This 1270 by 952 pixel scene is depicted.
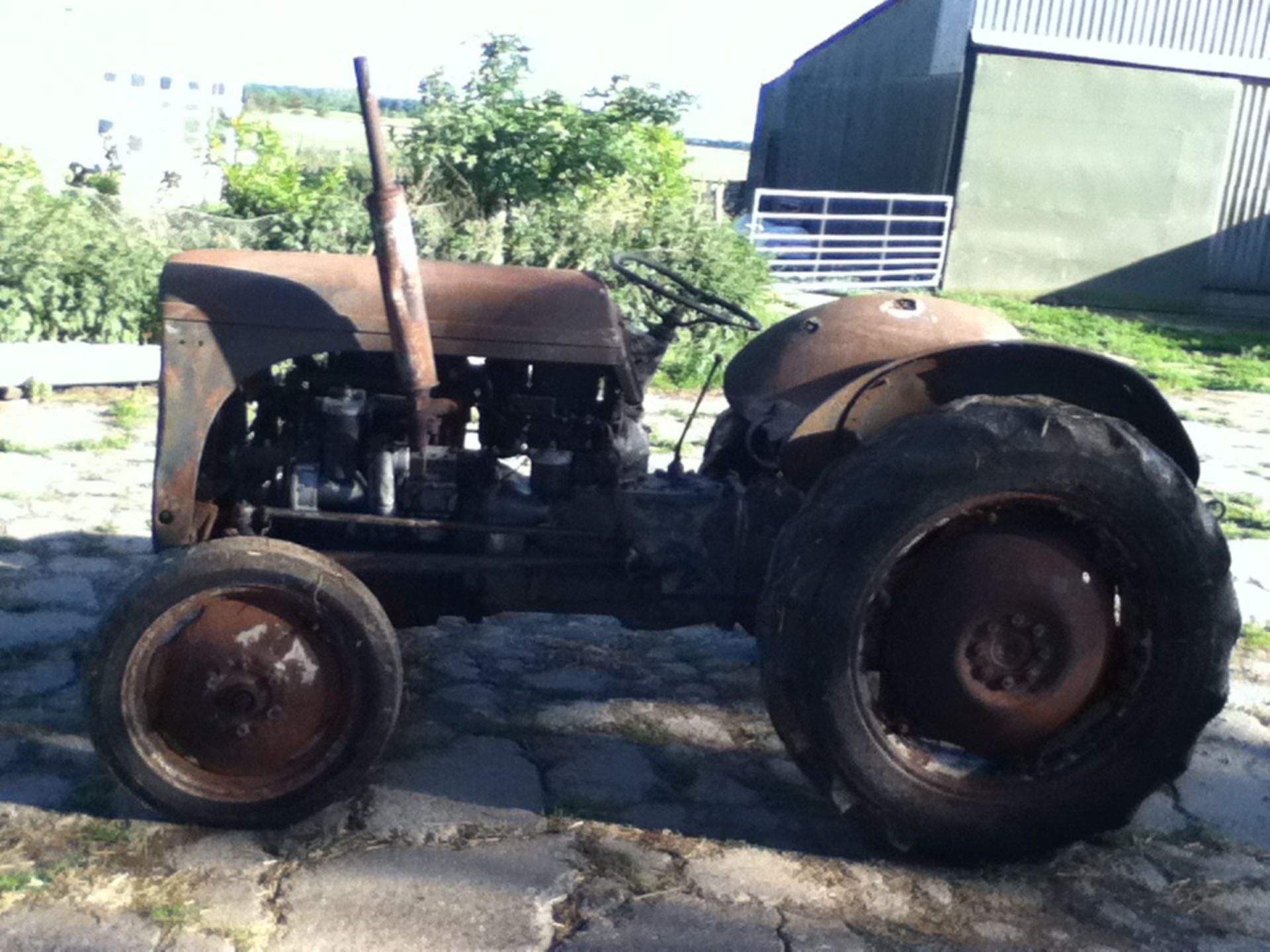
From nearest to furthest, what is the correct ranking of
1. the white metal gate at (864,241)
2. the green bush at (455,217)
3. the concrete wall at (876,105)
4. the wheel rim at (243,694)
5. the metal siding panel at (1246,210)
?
the wheel rim at (243,694) → the green bush at (455,217) → the white metal gate at (864,241) → the concrete wall at (876,105) → the metal siding panel at (1246,210)

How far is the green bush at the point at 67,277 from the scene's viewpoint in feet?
27.5

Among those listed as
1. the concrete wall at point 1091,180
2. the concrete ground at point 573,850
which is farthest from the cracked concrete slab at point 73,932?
the concrete wall at point 1091,180

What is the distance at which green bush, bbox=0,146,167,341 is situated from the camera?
27.5 feet

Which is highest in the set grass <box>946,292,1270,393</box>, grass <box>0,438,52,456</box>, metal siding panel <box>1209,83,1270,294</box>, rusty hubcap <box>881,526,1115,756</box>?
metal siding panel <box>1209,83,1270,294</box>

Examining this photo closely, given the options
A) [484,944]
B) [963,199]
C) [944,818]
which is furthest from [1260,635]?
[963,199]

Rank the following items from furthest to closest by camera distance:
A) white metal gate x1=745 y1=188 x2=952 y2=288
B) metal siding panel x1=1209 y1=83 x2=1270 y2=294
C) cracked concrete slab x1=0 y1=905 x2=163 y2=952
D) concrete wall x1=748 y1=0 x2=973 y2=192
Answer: metal siding panel x1=1209 y1=83 x2=1270 y2=294, concrete wall x1=748 y1=0 x2=973 y2=192, white metal gate x1=745 y1=188 x2=952 y2=288, cracked concrete slab x1=0 y1=905 x2=163 y2=952

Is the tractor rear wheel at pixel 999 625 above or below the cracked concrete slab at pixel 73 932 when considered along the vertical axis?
above

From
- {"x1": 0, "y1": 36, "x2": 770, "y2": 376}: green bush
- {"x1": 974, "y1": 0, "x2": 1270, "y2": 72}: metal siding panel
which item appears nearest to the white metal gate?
{"x1": 974, "y1": 0, "x2": 1270, "y2": 72}: metal siding panel

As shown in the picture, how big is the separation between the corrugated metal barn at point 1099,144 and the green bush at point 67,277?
37.9 ft

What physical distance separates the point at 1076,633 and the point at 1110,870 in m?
0.62

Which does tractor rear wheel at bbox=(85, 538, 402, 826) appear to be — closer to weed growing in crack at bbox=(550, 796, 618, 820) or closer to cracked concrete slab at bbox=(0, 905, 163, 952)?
cracked concrete slab at bbox=(0, 905, 163, 952)

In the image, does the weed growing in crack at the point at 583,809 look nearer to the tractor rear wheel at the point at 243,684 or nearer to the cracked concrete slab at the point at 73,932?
the tractor rear wheel at the point at 243,684

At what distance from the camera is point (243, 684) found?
3244 mm

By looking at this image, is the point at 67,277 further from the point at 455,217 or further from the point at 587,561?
the point at 587,561
